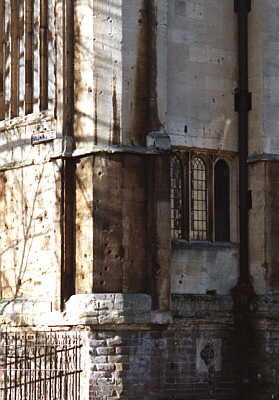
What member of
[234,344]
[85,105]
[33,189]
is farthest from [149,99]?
[234,344]

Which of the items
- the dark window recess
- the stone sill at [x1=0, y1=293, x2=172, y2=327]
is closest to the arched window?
the dark window recess

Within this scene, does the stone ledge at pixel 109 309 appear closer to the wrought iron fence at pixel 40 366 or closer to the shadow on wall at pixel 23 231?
the wrought iron fence at pixel 40 366

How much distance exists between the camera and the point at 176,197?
28984 mm

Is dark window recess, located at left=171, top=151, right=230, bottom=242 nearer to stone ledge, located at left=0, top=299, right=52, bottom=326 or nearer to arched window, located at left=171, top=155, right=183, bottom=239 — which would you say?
arched window, located at left=171, top=155, right=183, bottom=239

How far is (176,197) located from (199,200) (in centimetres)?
61

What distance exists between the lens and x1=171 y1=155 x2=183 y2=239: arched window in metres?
28.9

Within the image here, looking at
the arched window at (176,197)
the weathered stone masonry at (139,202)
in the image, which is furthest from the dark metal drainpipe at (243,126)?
the arched window at (176,197)

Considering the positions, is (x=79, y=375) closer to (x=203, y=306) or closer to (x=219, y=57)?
(x=203, y=306)

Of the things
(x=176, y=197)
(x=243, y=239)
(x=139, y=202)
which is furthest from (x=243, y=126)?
(x=139, y=202)

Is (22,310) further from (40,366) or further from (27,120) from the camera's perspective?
(27,120)

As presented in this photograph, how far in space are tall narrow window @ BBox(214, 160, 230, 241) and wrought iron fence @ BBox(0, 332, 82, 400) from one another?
14.6 feet

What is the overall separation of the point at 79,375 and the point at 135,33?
24.3 ft

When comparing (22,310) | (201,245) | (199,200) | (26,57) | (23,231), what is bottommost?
(22,310)

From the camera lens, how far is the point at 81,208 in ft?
90.8
